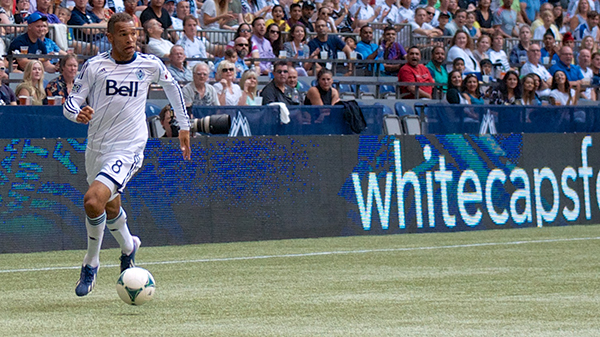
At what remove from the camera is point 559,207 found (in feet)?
54.2

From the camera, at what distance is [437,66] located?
2009 centimetres

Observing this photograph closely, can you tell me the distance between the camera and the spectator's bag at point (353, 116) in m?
14.8

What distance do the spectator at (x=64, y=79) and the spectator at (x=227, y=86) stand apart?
94.9 inches

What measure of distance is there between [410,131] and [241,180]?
3.16 metres

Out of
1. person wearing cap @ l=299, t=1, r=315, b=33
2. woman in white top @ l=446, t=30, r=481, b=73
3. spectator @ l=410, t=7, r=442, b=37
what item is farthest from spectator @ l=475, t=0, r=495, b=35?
person wearing cap @ l=299, t=1, r=315, b=33

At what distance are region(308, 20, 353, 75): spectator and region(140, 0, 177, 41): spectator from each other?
270cm

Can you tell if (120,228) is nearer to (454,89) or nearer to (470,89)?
(454,89)

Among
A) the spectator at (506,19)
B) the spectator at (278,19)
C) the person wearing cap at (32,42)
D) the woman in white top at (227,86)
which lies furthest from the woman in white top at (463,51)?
the person wearing cap at (32,42)

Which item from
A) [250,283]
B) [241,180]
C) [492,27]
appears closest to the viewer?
[250,283]

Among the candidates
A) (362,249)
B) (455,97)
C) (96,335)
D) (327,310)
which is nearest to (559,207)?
(455,97)

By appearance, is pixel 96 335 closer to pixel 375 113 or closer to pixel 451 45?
pixel 375 113

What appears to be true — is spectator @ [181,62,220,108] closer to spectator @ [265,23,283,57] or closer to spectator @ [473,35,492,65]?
spectator @ [265,23,283,57]

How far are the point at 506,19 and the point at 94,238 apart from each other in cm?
1913

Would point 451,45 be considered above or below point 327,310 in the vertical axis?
above
